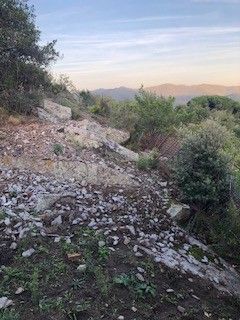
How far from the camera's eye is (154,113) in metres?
15.7

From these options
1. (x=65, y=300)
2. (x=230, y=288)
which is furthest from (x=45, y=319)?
(x=230, y=288)

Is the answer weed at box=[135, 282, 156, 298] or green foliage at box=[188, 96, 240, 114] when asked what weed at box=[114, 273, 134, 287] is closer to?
weed at box=[135, 282, 156, 298]

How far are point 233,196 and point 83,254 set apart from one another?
4.42m

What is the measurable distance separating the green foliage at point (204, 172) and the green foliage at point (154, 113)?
5.19 metres

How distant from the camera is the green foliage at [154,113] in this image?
1545 centimetres

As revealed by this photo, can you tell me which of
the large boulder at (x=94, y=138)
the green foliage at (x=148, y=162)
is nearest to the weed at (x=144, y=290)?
the green foliage at (x=148, y=162)

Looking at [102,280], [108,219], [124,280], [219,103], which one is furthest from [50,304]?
[219,103]

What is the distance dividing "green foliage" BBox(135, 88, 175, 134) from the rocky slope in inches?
149

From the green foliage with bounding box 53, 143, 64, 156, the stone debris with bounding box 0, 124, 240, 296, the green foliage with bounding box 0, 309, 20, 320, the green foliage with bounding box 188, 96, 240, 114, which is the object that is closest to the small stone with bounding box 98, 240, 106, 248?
the stone debris with bounding box 0, 124, 240, 296

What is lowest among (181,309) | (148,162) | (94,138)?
(181,309)

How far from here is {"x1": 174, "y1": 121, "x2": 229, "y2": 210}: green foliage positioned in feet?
31.9

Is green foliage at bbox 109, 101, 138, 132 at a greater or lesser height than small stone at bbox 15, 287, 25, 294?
greater

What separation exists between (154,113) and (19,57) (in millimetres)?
5253

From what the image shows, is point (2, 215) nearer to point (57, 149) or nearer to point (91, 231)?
point (91, 231)
